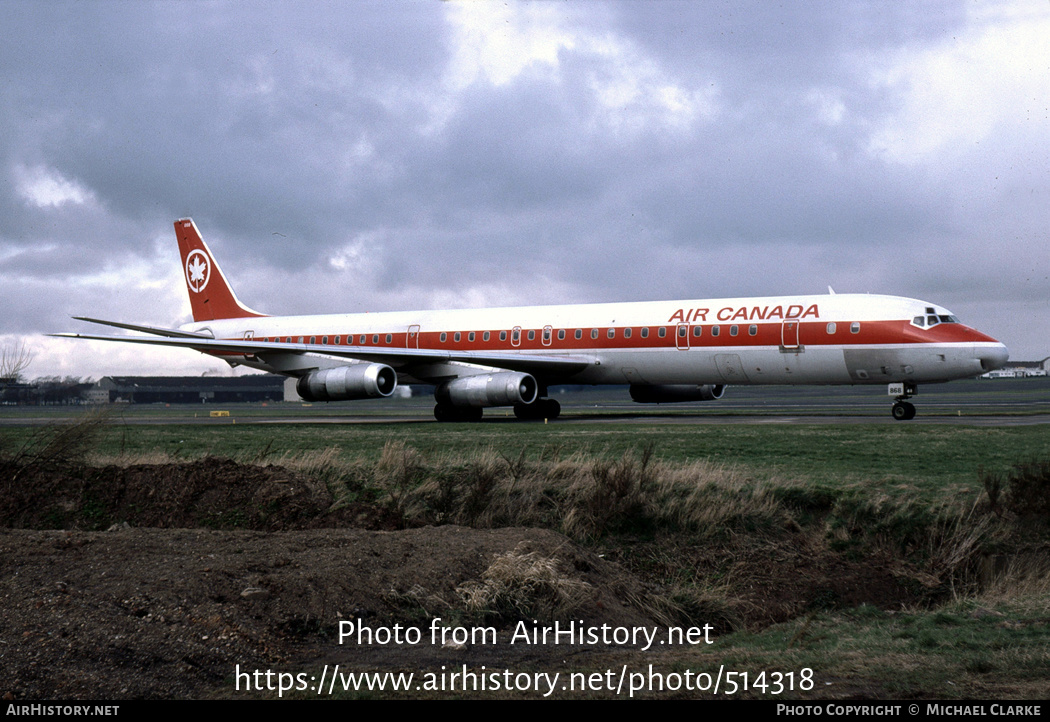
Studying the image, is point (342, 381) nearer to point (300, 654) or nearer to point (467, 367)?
point (467, 367)

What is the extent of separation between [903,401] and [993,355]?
2834 mm

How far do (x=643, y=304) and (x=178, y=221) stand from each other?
83.5ft

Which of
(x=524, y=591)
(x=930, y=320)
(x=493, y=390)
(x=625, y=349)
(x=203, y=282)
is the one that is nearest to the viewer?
(x=524, y=591)

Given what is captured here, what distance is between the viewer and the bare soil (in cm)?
630

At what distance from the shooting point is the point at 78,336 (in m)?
33.6

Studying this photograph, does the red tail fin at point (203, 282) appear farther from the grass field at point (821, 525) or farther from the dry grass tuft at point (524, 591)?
the dry grass tuft at point (524, 591)

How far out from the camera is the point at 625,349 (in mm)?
31531

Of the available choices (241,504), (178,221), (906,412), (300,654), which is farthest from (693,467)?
(178,221)

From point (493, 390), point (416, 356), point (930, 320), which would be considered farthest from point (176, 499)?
point (930, 320)

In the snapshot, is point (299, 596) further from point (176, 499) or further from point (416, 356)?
point (416, 356)

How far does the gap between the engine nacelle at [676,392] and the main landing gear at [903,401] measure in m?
8.02

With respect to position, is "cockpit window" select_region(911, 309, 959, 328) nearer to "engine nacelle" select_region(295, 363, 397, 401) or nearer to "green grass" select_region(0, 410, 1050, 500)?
"green grass" select_region(0, 410, 1050, 500)

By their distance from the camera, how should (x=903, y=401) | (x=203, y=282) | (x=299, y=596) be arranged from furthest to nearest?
(x=203, y=282) → (x=903, y=401) → (x=299, y=596)

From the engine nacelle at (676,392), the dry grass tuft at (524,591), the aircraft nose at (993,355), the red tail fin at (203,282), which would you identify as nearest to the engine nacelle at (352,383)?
the engine nacelle at (676,392)
